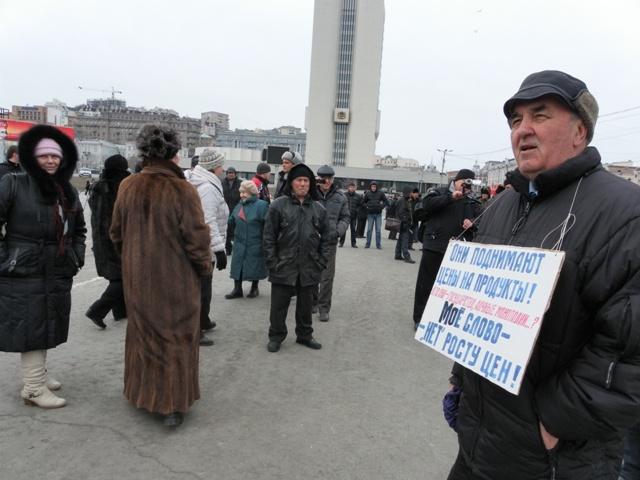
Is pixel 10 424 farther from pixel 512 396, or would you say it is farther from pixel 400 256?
pixel 400 256

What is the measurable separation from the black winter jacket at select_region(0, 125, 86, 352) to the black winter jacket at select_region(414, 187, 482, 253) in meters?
3.75

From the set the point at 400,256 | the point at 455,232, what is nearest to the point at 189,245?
the point at 455,232

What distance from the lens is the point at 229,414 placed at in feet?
10.7

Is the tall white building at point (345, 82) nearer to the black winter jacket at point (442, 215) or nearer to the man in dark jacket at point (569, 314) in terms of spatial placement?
the black winter jacket at point (442, 215)

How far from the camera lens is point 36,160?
3.13 meters

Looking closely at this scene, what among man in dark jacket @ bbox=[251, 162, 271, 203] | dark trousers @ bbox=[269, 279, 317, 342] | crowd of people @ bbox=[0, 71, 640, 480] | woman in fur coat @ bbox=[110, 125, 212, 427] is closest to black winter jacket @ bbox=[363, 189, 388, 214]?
man in dark jacket @ bbox=[251, 162, 271, 203]

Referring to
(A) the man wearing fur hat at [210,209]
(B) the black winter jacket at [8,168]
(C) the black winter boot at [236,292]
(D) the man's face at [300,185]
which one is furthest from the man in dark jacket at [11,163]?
(D) the man's face at [300,185]

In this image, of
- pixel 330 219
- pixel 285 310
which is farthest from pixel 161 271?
pixel 330 219

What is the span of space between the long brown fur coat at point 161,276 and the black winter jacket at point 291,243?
1518 millimetres

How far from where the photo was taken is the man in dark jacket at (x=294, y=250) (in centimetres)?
459

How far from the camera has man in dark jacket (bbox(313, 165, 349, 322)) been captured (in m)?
5.91

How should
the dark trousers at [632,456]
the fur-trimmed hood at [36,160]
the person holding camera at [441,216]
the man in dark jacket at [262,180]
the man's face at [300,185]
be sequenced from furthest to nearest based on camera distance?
the man in dark jacket at [262,180] → the person holding camera at [441,216] → the man's face at [300,185] → the fur-trimmed hood at [36,160] → the dark trousers at [632,456]

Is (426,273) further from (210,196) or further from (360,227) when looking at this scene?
(360,227)

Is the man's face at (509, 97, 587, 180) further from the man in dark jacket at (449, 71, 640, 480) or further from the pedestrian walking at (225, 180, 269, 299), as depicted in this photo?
the pedestrian walking at (225, 180, 269, 299)
